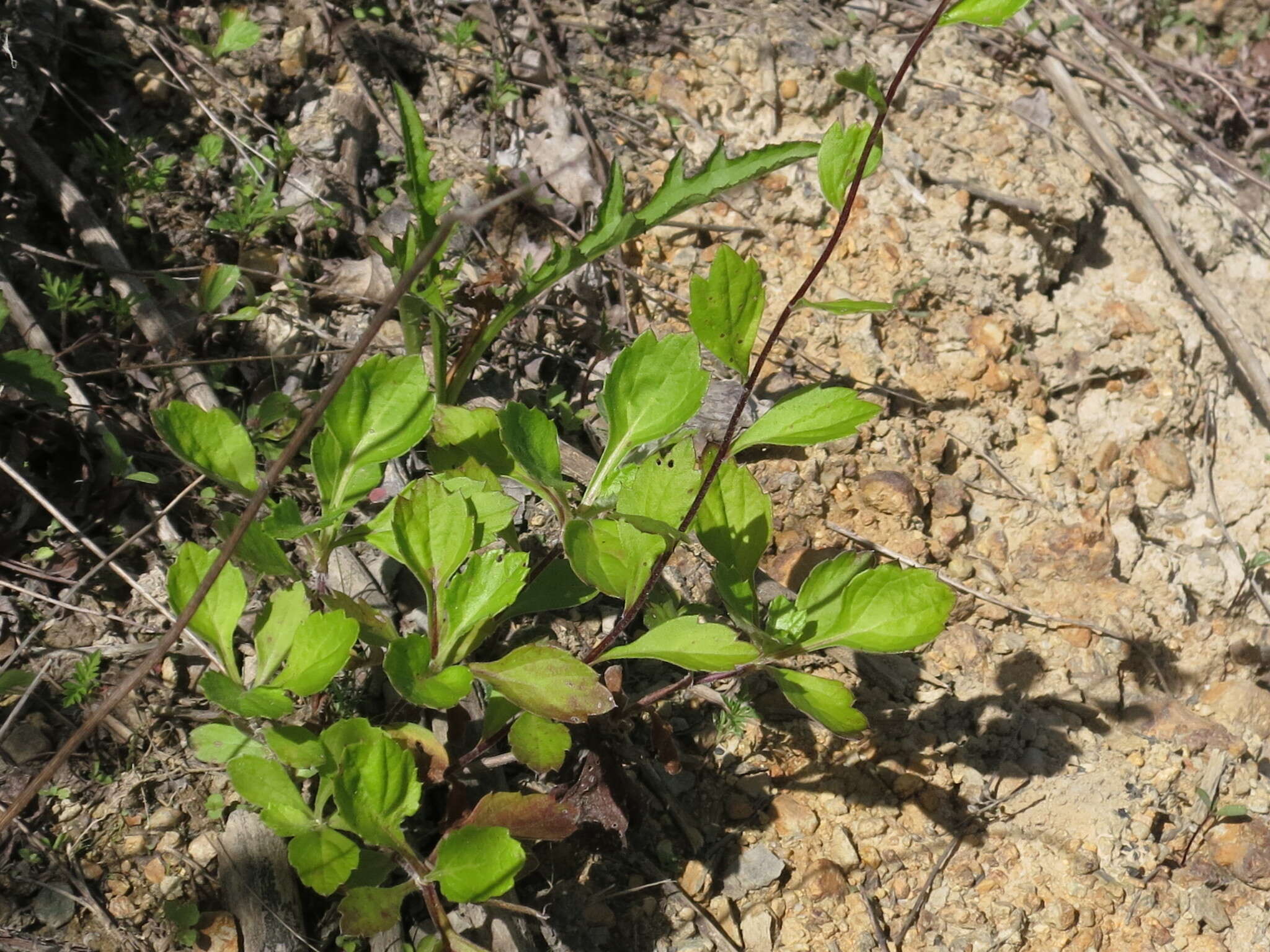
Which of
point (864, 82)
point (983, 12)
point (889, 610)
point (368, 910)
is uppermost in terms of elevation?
point (983, 12)

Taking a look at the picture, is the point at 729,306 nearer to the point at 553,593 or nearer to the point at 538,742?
the point at 553,593

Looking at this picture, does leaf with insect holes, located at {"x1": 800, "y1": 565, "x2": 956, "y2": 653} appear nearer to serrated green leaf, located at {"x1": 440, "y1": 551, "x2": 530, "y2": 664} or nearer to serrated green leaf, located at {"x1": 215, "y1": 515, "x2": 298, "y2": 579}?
serrated green leaf, located at {"x1": 440, "y1": 551, "x2": 530, "y2": 664}

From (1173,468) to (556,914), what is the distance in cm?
251

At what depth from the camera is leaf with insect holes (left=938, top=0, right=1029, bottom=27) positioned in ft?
5.52

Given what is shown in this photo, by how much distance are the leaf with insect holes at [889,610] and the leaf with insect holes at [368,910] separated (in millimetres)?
924

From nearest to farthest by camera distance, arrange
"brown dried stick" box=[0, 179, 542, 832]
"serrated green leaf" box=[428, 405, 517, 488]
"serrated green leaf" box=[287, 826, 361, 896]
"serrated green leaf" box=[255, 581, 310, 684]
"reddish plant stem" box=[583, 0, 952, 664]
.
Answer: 1. "brown dried stick" box=[0, 179, 542, 832]
2. "reddish plant stem" box=[583, 0, 952, 664]
3. "serrated green leaf" box=[287, 826, 361, 896]
4. "serrated green leaf" box=[255, 581, 310, 684]
5. "serrated green leaf" box=[428, 405, 517, 488]

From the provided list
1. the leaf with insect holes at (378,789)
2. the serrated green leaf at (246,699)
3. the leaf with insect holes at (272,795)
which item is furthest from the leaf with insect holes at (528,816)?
the serrated green leaf at (246,699)

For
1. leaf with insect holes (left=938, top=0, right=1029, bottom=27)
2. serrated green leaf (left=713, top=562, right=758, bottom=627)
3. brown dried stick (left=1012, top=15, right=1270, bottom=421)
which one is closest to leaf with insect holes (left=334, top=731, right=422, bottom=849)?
serrated green leaf (left=713, top=562, right=758, bottom=627)

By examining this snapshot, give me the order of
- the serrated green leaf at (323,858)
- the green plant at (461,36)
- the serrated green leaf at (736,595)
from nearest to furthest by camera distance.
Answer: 1. the serrated green leaf at (323,858)
2. the serrated green leaf at (736,595)
3. the green plant at (461,36)

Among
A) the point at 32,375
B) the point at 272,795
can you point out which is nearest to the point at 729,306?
the point at 272,795

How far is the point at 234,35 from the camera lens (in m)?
3.03

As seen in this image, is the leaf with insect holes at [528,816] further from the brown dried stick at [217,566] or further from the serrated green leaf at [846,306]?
the serrated green leaf at [846,306]

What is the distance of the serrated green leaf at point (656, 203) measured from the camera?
7.95 feet

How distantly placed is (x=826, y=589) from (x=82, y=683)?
156 centimetres
